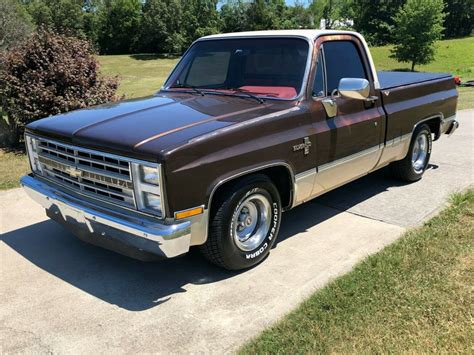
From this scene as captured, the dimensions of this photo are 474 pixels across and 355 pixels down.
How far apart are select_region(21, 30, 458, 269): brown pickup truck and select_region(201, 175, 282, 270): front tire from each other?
0.01 meters

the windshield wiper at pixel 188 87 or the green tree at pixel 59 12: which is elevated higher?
the green tree at pixel 59 12

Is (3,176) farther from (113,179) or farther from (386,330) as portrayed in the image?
(386,330)

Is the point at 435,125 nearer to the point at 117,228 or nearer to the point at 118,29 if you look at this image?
the point at 117,228

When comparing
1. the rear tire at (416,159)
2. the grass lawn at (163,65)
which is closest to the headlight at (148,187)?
the rear tire at (416,159)

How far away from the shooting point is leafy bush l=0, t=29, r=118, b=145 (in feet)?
27.1

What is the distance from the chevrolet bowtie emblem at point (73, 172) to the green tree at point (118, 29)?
6102 cm

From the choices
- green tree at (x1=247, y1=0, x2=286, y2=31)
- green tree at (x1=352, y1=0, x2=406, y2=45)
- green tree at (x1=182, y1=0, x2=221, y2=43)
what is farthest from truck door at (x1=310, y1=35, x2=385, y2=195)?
green tree at (x1=352, y1=0, x2=406, y2=45)

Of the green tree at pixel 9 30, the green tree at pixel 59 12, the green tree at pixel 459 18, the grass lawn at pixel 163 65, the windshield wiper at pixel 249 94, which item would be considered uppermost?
the green tree at pixel 59 12

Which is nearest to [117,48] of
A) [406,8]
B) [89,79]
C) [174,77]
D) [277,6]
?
[277,6]

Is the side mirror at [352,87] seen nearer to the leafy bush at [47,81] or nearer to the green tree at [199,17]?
the leafy bush at [47,81]

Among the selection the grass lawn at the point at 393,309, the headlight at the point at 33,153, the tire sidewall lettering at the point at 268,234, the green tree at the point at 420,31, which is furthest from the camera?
the green tree at the point at 420,31

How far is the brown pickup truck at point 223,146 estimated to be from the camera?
11.0ft

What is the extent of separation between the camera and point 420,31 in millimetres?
39031

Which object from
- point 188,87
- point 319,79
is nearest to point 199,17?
point 188,87
